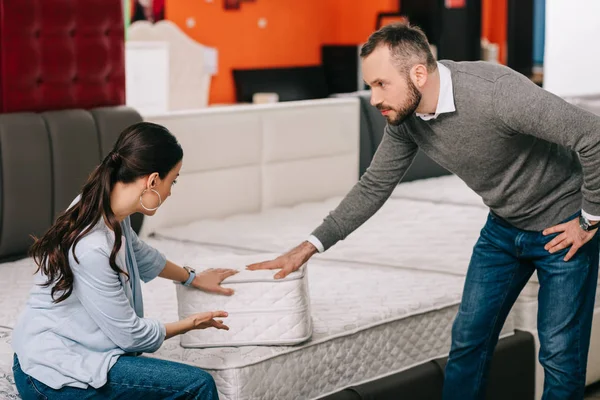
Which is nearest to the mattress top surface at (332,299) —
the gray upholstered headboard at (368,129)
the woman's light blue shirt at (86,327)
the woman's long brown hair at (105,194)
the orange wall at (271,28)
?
the woman's light blue shirt at (86,327)

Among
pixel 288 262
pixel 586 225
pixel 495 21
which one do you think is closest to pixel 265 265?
pixel 288 262

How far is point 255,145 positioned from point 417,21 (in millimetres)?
4453

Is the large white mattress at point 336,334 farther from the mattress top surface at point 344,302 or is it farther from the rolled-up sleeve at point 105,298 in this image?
the rolled-up sleeve at point 105,298

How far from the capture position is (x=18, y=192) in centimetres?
351

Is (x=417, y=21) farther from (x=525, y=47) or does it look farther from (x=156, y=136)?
(x=156, y=136)

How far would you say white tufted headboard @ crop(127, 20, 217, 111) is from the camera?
7109 millimetres

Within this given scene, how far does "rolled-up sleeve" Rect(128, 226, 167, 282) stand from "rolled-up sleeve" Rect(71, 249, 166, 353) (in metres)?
0.27

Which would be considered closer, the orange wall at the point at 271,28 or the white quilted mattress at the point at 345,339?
the white quilted mattress at the point at 345,339

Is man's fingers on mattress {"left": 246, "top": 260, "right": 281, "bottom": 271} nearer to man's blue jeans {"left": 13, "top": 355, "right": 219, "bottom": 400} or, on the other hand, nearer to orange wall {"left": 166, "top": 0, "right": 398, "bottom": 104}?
man's blue jeans {"left": 13, "top": 355, "right": 219, "bottom": 400}

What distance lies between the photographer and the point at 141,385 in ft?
6.42

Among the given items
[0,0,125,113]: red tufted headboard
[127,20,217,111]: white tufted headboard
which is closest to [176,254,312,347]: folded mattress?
[0,0,125,113]: red tufted headboard

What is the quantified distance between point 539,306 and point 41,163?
202 cm

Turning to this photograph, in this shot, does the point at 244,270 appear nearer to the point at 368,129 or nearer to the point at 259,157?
the point at 259,157

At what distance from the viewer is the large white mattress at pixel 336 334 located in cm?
231
